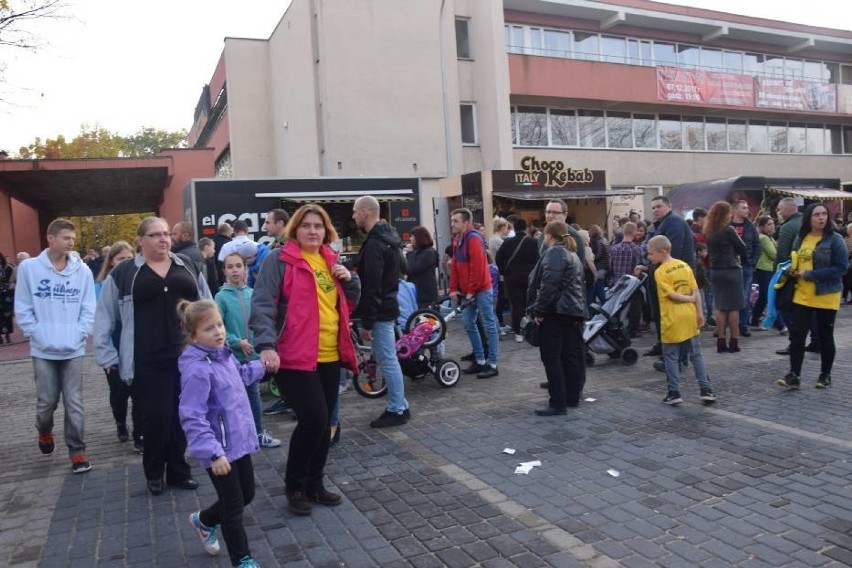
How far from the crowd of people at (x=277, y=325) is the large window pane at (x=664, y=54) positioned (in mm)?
22723

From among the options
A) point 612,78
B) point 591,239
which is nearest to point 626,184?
point 612,78

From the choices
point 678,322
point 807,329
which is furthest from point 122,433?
point 807,329

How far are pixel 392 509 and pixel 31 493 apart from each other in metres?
2.71

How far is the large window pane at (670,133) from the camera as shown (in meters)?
29.4

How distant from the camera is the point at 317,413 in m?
4.27

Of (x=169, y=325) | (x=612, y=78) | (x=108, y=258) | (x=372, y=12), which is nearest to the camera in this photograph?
(x=169, y=325)

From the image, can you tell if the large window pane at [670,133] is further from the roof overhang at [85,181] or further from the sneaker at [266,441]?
the sneaker at [266,441]

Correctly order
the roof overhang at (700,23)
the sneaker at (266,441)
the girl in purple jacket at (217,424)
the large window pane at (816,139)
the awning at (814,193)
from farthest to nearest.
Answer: the large window pane at (816,139) → the roof overhang at (700,23) → the awning at (814,193) → the sneaker at (266,441) → the girl in purple jacket at (217,424)

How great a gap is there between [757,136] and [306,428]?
3251 centimetres

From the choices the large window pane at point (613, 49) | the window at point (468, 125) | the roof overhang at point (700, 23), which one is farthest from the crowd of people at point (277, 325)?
the large window pane at point (613, 49)

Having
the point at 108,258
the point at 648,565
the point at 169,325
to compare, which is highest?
the point at 108,258

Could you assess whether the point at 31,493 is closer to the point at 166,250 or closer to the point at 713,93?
the point at 166,250

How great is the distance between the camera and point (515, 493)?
4621 mm

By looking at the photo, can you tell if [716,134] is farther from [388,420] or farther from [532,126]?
[388,420]
